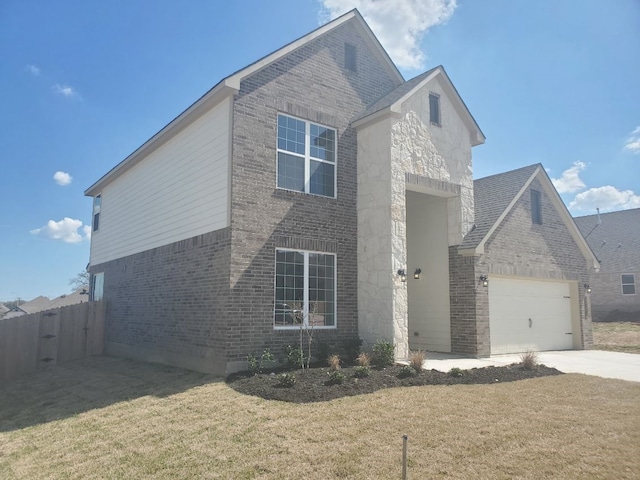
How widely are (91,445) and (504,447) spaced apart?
608 cm

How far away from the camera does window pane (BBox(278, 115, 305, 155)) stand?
12.2 m

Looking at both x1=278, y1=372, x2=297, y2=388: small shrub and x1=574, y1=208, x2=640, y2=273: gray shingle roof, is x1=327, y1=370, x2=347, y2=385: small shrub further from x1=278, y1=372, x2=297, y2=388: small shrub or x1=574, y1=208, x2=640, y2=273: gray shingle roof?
x1=574, y1=208, x2=640, y2=273: gray shingle roof

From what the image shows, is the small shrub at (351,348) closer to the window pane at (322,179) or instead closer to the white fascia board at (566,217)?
the window pane at (322,179)

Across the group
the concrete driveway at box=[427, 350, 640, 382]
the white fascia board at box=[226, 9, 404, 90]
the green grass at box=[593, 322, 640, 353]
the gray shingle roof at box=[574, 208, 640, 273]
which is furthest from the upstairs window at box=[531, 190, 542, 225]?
the gray shingle roof at box=[574, 208, 640, 273]

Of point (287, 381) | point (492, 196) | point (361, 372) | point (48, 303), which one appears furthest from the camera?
point (48, 303)

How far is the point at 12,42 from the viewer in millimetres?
13281

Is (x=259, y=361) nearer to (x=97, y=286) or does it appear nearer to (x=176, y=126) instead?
(x=176, y=126)

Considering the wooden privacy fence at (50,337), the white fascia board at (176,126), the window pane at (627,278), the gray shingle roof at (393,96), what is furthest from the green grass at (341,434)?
the window pane at (627,278)

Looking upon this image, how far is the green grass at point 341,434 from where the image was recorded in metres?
5.66

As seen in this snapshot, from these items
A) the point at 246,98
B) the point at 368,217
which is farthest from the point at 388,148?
the point at 246,98

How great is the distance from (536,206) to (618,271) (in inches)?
825

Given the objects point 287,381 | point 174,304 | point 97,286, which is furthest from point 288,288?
point 97,286

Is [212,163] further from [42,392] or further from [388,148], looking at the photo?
[42,392]

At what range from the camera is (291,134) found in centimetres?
1244
